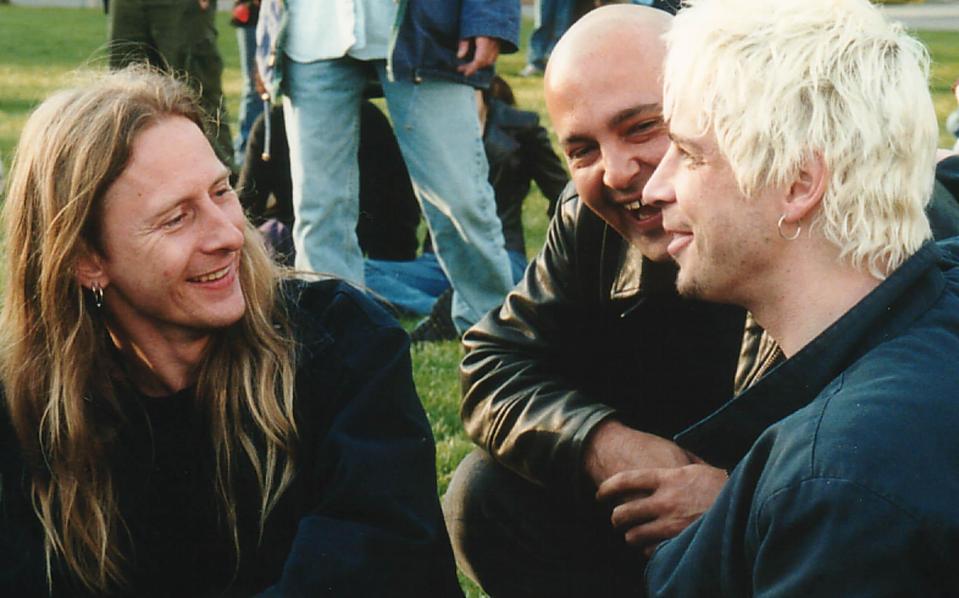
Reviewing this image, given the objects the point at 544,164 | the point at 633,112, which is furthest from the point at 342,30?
the point at 633,112

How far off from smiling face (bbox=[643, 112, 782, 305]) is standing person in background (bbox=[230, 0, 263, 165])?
6017mm

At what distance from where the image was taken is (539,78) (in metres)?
13.9

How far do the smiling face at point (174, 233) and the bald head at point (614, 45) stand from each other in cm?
76

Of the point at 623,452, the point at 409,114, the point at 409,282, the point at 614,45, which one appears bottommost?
the point at 409,282

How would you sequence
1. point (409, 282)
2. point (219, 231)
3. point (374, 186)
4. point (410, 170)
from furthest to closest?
1. point (374, 186)
2. point (409, 282)
3. point (410, 170)
4. point (219, 231)

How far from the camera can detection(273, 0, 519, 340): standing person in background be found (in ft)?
16.6

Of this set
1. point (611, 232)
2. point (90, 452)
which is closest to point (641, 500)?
point (611, 232)

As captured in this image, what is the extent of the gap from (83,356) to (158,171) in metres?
0.38

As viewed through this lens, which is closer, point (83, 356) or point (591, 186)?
point (83, 356)

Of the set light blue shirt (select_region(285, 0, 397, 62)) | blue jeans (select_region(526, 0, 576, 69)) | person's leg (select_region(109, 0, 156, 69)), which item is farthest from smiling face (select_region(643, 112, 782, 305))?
blue jeans (select_region(526, 0, 576, 69))

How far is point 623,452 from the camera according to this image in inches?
113

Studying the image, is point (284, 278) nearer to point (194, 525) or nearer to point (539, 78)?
point (194, 525)

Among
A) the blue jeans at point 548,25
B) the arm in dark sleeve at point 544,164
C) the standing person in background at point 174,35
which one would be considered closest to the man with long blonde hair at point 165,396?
Answer: the arm in dark sleeve at point 544,164

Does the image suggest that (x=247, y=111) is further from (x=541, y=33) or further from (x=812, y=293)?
(x=812, y=293)
